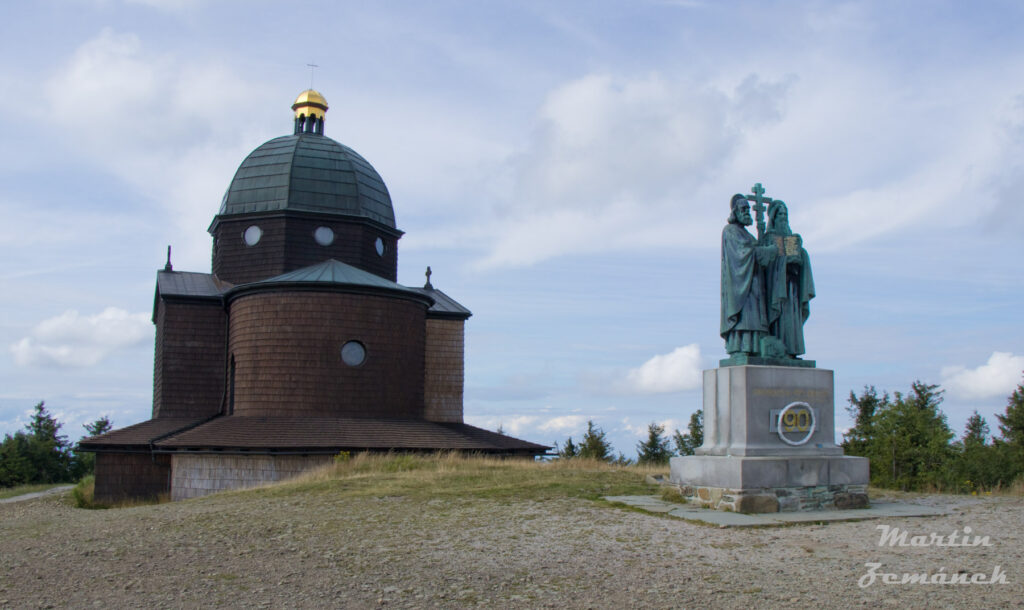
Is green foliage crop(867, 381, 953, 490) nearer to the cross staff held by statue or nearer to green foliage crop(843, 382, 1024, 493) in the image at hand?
green foliage crop(843, 382, 1024, 493)

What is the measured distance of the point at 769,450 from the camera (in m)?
12.4

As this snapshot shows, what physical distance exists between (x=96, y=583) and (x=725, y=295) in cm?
952

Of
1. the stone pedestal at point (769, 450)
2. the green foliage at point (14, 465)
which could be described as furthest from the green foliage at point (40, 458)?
the stone pedestal at point (769, 450)

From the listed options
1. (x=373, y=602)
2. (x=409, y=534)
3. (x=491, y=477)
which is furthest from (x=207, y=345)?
(x=373, y=602)

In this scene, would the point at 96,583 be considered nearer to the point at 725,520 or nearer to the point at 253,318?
the point at 725,520

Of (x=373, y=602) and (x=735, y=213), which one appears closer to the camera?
(x=373, y=602)

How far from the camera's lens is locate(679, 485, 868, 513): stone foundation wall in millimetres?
11898

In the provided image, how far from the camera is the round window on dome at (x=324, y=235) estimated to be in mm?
28703

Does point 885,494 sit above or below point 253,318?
below

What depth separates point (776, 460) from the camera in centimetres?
1216

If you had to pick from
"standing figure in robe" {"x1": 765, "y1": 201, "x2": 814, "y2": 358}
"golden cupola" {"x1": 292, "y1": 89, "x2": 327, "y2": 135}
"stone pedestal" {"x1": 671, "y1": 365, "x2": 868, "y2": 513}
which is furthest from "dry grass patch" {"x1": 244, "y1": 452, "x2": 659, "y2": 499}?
"golden cupola" {"x1": 292, "y1": 89, "x2": 327, "y2": 135}

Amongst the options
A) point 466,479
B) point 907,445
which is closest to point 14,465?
point 466,479

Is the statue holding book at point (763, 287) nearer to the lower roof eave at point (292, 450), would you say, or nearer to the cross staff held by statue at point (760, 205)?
the cross staff held by statue at point (760, 205)

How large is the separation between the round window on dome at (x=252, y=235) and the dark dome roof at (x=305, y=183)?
2.03ft
